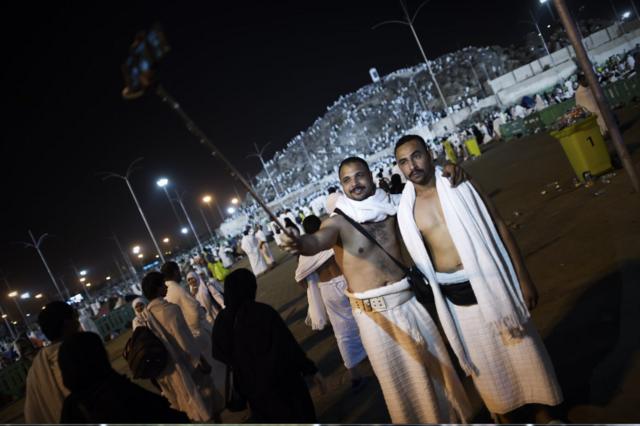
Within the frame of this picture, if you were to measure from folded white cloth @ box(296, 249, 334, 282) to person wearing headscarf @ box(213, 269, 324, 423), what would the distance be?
2.03 m

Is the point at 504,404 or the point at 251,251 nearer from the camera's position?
the point at 504,404

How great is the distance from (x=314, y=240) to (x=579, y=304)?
3.08 m

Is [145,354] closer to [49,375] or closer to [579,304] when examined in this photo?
[49,375]

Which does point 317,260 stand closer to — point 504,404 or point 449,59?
point 504,404

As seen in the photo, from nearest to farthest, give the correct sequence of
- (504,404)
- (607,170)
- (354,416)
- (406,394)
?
(504,404), (406,394), (354,416), (607,170)

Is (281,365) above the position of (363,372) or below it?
above

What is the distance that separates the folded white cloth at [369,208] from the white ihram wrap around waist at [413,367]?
1.82 ft

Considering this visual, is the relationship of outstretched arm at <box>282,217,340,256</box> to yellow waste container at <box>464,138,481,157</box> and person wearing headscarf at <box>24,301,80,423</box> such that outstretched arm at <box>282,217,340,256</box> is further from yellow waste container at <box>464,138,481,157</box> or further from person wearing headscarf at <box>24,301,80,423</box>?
yellow waste container at <box>464,138,481,157</box>

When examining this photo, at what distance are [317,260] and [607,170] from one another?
269 inches

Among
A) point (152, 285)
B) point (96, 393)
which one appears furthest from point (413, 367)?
point (152, 285)

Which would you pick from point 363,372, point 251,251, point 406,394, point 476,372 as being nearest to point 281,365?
point 406,394

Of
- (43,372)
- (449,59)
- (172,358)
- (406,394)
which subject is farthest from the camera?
(449,59)

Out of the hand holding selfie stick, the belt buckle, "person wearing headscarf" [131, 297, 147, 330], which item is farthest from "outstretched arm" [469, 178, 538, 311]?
"person wearing headscarf" [131, 297, 147, 330]

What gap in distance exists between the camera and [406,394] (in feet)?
10.3
